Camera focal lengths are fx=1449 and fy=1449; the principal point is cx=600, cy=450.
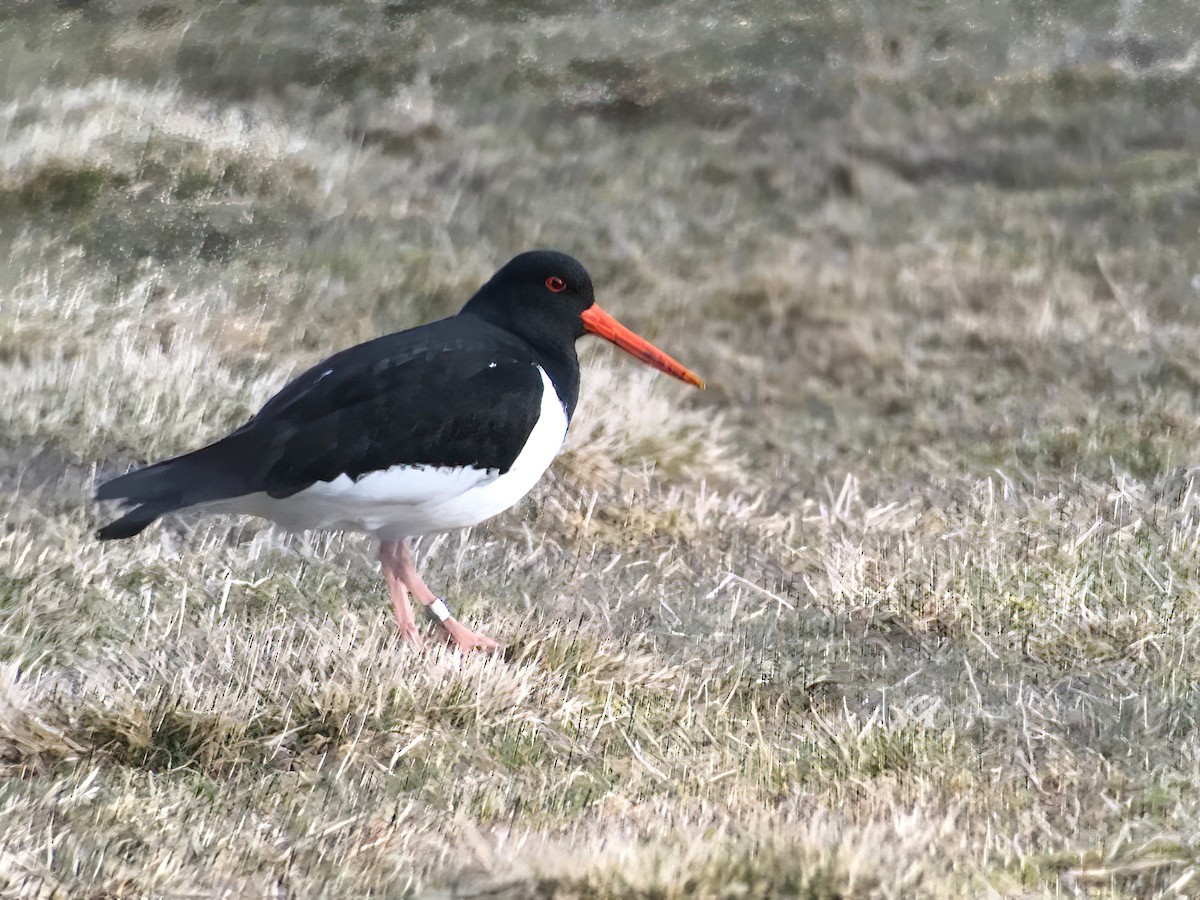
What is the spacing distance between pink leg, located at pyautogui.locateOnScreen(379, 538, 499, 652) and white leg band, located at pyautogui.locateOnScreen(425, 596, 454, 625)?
2 centimetres

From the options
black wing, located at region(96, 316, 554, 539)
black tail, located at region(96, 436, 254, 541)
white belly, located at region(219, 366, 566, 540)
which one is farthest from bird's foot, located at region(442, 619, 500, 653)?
black tail, located at region(96, 436, 254, 541)

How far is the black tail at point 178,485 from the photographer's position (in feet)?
15.6

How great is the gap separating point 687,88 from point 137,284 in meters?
6.98

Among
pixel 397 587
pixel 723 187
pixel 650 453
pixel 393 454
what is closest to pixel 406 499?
pixel 393 454

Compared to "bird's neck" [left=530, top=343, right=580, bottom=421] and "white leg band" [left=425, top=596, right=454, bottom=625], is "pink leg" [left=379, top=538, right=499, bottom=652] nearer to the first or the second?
"white leg band" [left=425, top=596, right=454, bottom=625]

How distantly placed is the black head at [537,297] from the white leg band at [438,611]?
112 cm

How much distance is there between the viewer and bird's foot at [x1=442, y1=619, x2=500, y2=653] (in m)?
5.02

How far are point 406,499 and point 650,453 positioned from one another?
3.09 m

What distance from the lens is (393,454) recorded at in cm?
490

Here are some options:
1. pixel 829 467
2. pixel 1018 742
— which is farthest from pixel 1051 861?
pixel 829 467

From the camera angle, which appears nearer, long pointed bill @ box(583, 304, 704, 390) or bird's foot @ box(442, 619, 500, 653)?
bird's foot @ box(442, 619, 500, 653)

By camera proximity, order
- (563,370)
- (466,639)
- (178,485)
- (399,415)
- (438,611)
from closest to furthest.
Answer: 1. (178,485)
2. (399,415)
3. (466,639)
4. (438,611)
5. (563,370)

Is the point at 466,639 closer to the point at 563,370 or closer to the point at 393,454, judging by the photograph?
the point at 393,454

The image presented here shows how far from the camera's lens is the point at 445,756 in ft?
14.1
